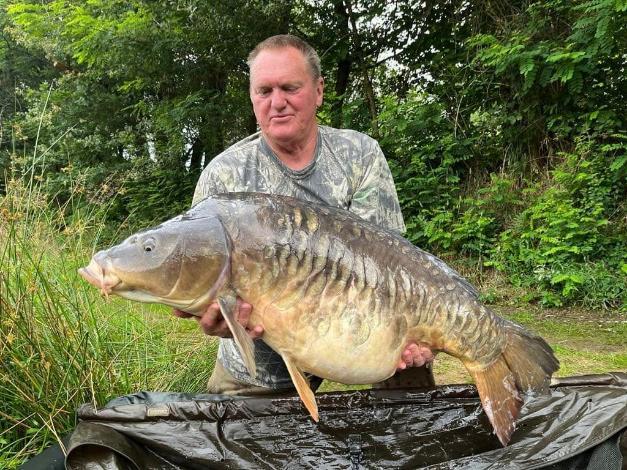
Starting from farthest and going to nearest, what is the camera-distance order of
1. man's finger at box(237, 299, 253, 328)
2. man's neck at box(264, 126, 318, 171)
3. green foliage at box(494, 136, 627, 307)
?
green foliage at box(494, 136, 627, 307), man's neck at box(264, 126, 318, 171), man's finger at box(237, 299, 253, 328)

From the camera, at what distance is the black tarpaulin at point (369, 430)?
127 centimetres

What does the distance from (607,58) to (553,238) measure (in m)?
1.41

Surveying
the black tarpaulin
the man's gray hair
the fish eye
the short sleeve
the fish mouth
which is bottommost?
the black tarpaulin

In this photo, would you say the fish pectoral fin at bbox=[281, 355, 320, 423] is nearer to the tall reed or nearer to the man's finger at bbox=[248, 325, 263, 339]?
the man's finger at bbox=[248, 325, 263, 339]

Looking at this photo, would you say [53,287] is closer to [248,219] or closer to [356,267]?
[248,219]

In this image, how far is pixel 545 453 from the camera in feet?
4.21

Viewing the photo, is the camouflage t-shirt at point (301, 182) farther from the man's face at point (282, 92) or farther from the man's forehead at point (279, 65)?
the man's forehead at point (279, 65)

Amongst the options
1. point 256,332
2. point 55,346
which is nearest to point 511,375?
point 256,332

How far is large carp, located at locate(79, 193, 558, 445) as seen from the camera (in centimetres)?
110

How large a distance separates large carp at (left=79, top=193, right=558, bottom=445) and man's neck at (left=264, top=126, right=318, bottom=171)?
0.43 metres

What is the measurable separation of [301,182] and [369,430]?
29.2 inches

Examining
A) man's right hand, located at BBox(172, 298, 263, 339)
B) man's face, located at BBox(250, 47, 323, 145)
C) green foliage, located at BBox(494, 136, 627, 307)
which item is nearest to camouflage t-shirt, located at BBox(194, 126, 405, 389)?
man's face, located at BBox(250, 47, 323, 145)

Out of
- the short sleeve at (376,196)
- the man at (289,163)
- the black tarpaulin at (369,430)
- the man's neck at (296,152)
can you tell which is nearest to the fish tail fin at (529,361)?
the black tarpaulin at (369,430)

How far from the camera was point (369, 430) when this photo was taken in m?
1.46
